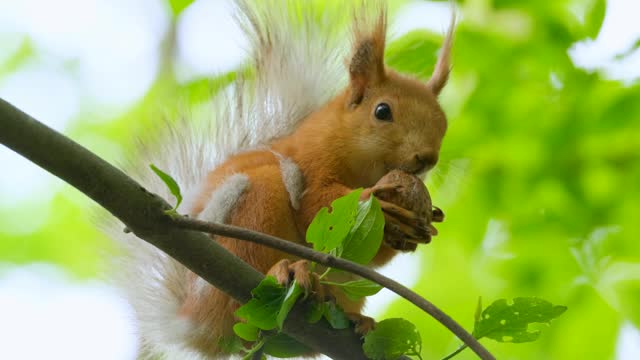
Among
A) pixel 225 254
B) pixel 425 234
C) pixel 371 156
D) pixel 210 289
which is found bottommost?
pixel 225 254

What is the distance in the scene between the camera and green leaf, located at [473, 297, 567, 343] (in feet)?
6.44

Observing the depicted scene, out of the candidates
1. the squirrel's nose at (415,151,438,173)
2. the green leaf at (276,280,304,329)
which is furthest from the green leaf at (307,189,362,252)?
the squirrel's nose at (415,151,438,173)

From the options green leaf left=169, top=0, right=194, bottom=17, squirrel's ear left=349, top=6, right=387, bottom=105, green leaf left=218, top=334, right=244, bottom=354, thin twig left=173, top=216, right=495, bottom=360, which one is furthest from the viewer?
green leaf left=169, top=0, right=194, bottom=17

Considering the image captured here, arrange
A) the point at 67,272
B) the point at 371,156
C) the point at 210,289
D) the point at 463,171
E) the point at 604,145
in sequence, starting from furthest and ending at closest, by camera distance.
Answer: the point at 67,272 < the point at 604,145 < the point at 463,171 < the point at 371,156 < the point at 210,289

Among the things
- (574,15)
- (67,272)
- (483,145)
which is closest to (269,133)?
(483,145)

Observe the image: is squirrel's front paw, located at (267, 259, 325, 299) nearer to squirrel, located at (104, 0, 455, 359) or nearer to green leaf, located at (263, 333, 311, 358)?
squirrel, located at (104, 0, 455, 359)

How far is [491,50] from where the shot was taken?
489cm

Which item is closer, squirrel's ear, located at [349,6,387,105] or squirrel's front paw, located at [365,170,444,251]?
squirrel's front paw, located at [365,170,444,251]

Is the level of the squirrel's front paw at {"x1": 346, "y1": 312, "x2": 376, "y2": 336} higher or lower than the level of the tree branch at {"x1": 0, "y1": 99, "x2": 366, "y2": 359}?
higher

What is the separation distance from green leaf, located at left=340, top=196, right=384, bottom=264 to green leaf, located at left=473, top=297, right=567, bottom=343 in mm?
293

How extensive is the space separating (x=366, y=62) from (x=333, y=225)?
124 centimetres

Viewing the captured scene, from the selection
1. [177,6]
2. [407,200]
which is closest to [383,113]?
[407,200]

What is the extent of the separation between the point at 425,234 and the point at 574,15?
265 centimetres

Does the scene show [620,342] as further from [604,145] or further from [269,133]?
[269,133]
